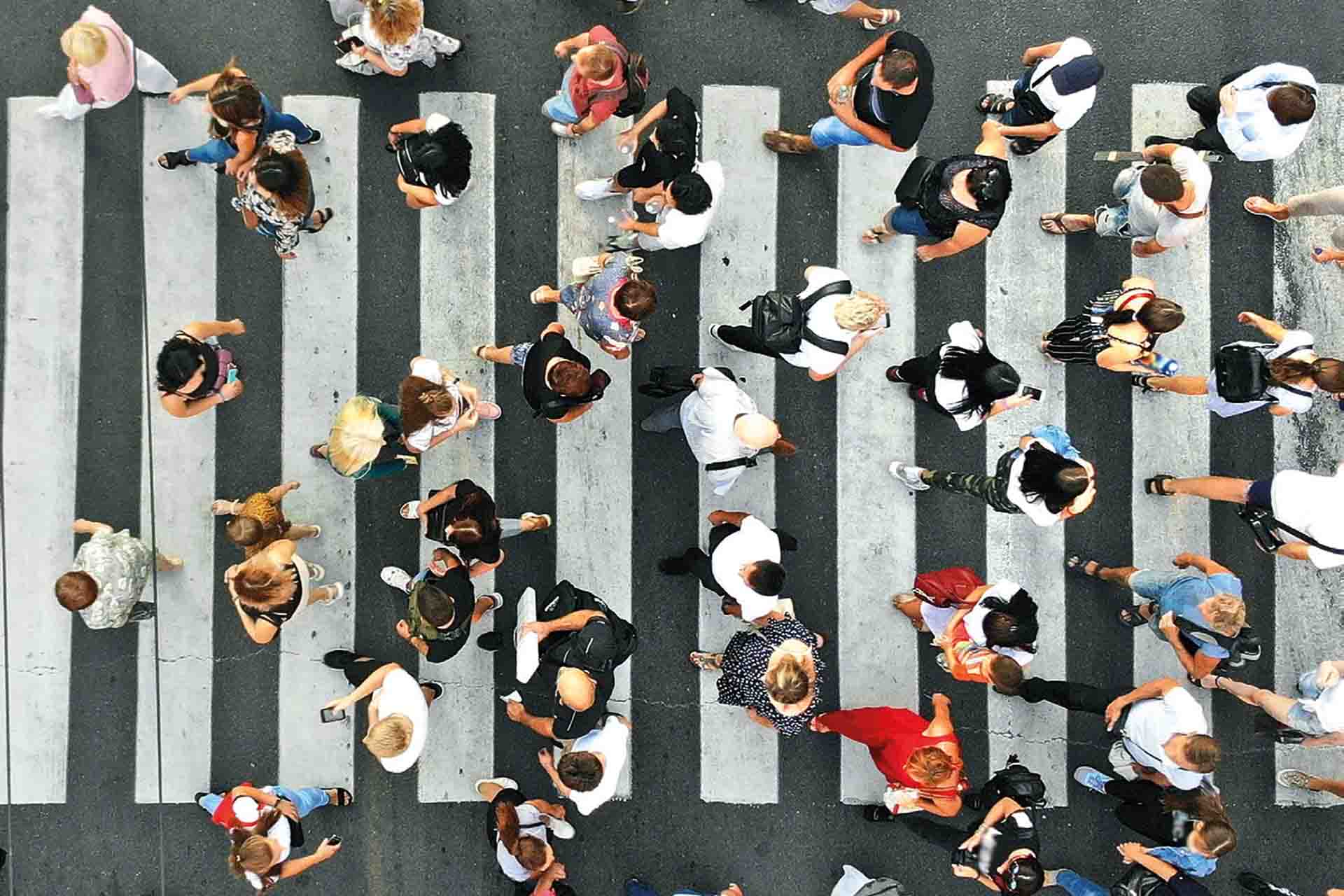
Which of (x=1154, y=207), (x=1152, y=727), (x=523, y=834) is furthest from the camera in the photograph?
(x=1154, y=207)

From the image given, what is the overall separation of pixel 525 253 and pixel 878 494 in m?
2.94

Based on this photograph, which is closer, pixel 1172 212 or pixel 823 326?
pixel 823 326

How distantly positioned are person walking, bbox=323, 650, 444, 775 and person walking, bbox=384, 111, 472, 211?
2.89 metres

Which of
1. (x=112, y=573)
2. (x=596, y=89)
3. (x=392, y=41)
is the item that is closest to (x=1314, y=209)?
(x=596, y=89)

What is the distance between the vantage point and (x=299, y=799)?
220 inches

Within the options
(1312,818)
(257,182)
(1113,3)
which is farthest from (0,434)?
(1312,818)

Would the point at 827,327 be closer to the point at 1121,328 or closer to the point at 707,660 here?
the point at 1121,328

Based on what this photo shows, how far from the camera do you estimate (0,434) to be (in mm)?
5859

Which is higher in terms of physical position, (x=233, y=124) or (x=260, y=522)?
(x=233, y=124)

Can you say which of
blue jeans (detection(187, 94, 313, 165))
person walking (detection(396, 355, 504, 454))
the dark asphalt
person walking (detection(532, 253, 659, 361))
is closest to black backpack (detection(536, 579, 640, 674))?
the dark asphalt

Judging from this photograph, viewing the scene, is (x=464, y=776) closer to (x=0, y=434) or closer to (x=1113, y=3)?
(x=0, y=434)

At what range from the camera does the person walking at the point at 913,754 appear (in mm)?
4863

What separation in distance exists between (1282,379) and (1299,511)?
2.59 ft

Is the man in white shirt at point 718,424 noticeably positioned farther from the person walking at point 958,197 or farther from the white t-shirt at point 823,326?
the person walking at point 958,197
